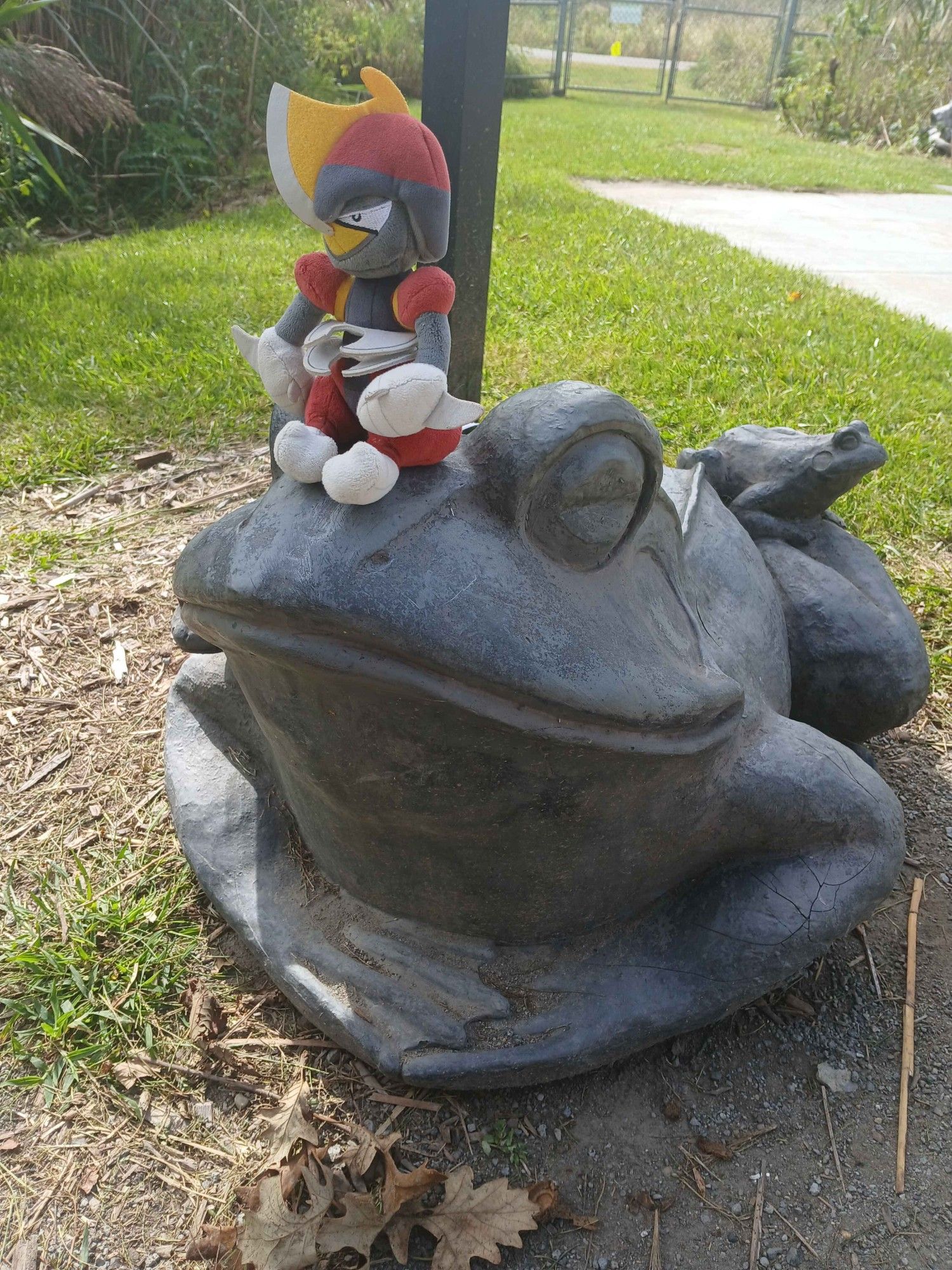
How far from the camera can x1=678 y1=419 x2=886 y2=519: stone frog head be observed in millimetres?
2301

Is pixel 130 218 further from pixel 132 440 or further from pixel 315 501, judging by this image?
pixel 315 501

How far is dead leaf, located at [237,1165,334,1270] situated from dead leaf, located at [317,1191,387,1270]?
0.02m

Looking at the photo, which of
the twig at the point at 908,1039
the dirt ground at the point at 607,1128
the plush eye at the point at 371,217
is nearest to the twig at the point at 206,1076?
the dirt ground at the point at 607,1128

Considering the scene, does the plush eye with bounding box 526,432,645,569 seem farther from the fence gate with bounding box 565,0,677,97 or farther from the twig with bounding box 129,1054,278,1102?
the fence gate with bounding box 565,0,677,97

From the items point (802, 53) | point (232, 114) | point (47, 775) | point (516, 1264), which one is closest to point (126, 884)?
point (47, 775)

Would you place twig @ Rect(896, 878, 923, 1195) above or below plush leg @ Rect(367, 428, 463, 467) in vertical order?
below

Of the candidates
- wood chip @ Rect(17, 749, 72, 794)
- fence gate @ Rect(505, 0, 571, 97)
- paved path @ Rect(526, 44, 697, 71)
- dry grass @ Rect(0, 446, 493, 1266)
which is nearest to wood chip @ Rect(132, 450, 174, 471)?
dry grass @ Rect(0, 446, 493, 1266)

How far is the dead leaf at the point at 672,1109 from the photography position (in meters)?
1.86

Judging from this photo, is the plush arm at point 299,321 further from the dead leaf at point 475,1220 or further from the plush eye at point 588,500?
the dead leaf at point 475,1220

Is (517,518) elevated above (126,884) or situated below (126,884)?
above

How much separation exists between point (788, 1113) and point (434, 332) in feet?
5.05

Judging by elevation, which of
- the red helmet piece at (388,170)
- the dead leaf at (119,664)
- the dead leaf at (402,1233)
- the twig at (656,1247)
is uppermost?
the red helmet piece at (388,170)

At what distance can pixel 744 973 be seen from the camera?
71.1 inches

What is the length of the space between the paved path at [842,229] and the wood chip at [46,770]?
5839 mm
